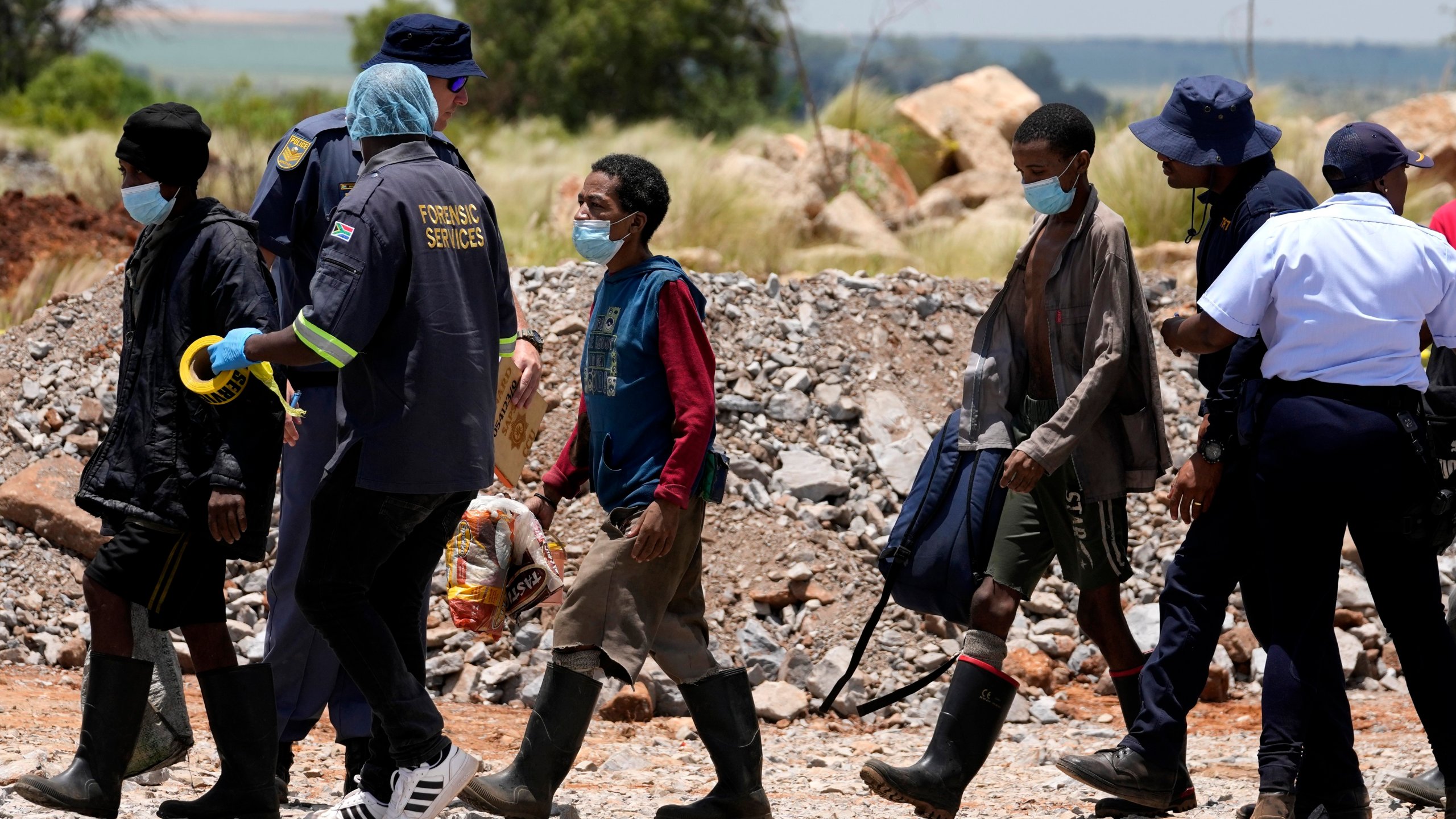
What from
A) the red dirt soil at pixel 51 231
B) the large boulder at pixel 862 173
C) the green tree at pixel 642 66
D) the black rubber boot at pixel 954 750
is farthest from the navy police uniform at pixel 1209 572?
the green tree at pixel 642 66

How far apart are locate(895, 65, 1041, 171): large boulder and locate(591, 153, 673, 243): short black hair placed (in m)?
13.1

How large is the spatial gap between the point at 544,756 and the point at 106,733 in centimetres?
105

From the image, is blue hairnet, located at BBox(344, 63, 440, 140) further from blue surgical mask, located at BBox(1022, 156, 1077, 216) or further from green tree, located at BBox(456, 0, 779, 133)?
green tree, located at BBox(456, 0, 779, 133)

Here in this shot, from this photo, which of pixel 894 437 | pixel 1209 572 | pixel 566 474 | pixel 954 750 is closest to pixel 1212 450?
pixel 1209 572

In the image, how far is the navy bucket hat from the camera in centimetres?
415

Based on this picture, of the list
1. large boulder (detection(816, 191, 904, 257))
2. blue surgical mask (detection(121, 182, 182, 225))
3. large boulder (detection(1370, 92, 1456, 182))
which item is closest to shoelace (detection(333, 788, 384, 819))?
blue surgical mask (detection(121, 182, 182, 225))

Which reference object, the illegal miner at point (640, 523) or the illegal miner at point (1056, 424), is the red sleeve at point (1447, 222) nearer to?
the illegal miner at point (1056, 424)

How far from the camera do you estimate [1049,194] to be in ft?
13.9

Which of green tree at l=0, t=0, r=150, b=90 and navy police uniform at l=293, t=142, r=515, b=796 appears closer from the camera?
navy police uniform at l=293, t=142, r=515, b=796

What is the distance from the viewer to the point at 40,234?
12102 mm

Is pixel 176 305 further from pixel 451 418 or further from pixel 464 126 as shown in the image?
pixel 464 126

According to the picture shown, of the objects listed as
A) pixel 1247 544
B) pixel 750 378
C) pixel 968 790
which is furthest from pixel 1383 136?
pixel 750 378

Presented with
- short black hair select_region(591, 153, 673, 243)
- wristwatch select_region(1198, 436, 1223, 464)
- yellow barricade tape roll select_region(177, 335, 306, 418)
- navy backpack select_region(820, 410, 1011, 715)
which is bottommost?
navy backpack select_region(820, 410, 1011, 715)

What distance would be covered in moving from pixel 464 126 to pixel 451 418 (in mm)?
20751
